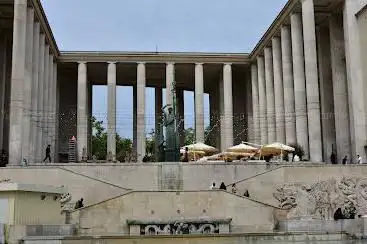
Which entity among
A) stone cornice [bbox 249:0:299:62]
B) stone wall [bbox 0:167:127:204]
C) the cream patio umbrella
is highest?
stone cornice [bbox 249:0:299:62]

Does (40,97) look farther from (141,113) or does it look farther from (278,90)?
(278,90)

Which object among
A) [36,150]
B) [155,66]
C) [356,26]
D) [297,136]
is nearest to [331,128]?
[297,136]

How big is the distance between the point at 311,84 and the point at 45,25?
2011 centimetres

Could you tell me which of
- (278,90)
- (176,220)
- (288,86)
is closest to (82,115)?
(278,90)

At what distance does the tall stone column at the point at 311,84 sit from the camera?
113 feet

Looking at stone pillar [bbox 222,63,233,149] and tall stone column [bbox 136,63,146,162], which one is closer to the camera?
tall stone column [bbox 136,63,146,162]

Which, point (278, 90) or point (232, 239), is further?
point (278, 90)

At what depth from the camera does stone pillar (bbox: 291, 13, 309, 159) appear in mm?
36969

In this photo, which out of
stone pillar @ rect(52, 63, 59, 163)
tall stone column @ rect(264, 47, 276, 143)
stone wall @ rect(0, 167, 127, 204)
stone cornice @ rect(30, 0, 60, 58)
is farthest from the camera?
stone pillar @ rect(52, 63, 59, 163)

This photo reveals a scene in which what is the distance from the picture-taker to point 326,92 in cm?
4069

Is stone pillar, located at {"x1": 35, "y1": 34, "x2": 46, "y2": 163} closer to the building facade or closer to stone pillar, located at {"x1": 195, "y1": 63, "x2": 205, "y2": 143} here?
the building facade

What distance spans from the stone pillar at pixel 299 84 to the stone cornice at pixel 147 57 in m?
10.6

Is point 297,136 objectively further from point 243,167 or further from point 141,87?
point 141,87

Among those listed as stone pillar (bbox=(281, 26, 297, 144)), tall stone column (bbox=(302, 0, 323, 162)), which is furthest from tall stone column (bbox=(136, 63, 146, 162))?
tall stone column (bbox=(302, 0, 323, 162))
